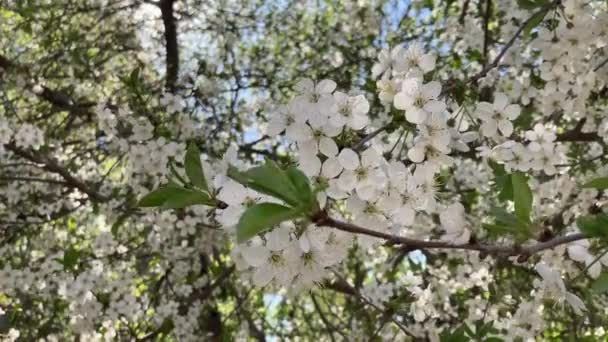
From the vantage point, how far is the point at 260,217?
1110 millimetres

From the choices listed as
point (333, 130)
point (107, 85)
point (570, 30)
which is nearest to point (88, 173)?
point (107, 85)

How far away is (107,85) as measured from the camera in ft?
14.9

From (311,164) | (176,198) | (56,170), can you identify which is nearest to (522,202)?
(311,164)

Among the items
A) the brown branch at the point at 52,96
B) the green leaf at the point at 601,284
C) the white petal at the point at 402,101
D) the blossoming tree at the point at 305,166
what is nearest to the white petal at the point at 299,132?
the blossoming tree at the point at 305,166

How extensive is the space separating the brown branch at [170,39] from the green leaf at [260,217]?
3218mm

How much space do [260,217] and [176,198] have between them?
214 millimetres

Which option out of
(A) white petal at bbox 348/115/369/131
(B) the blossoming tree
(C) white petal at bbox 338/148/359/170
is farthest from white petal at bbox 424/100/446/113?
(C) white petal at bbox 338/148/359/170

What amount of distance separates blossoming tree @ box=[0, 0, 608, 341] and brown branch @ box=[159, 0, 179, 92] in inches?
0.5

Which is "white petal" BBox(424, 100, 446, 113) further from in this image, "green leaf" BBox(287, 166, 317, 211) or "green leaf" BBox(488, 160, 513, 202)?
"green leaf" BBox(287, 166, 317, 211)

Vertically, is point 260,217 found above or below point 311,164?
below

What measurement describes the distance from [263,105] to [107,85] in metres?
0.98

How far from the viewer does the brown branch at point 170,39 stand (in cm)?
444

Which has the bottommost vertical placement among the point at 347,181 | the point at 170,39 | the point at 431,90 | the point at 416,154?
the point at 347,181

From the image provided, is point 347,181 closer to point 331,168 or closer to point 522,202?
point 331,168
